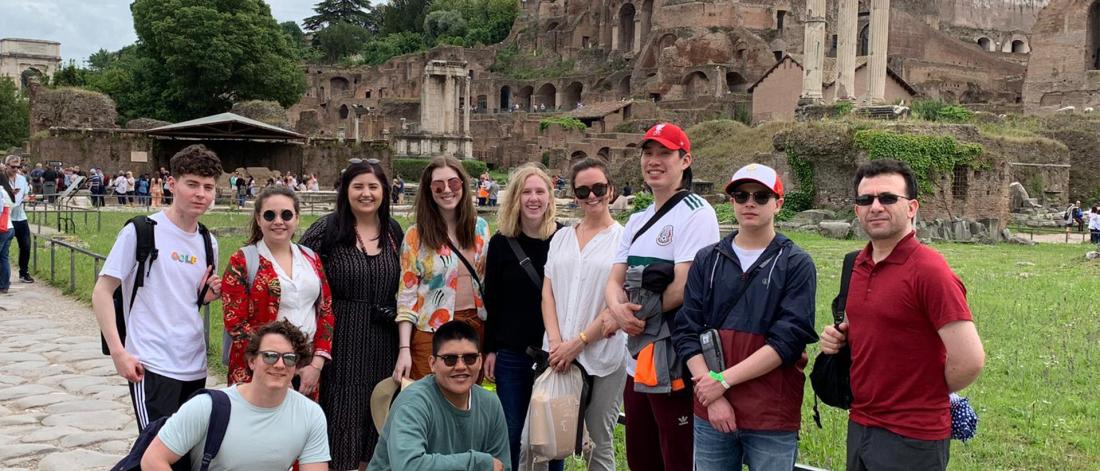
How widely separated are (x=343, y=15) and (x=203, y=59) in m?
56.1

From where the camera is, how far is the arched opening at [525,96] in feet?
254

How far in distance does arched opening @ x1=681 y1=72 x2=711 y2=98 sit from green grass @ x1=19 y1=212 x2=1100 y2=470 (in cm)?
4570

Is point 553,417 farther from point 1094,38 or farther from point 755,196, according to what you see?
point 1094,38

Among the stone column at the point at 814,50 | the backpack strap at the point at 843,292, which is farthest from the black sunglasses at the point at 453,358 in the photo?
the stone column at the point at 814,50

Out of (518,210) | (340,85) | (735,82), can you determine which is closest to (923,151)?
(518,210)

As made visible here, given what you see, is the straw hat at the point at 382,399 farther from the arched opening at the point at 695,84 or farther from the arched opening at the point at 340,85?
the arched opening at the point at 340,85

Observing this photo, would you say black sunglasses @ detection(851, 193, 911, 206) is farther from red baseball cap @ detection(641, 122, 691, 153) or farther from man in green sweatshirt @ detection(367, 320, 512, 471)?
man in green sweatshirt @ detection(367, 320, 512, 471)

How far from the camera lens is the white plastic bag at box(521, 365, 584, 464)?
16.0ft

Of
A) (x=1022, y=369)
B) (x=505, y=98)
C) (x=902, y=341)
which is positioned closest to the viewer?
(x=902, y=341)

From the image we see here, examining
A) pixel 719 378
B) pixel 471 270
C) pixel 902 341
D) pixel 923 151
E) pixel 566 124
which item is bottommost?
pixel 719 378

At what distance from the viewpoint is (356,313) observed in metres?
5.38

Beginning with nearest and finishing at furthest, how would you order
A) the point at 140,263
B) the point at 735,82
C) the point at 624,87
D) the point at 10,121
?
the point at 140,263
the point at 10,121
the point at 735,82
the point at 624,87

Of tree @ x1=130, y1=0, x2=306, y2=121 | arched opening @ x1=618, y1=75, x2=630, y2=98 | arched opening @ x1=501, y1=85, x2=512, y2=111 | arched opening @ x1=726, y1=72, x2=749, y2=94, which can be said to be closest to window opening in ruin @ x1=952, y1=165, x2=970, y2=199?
arched opening @ x1=726, y1=72, x2=749, y2=94

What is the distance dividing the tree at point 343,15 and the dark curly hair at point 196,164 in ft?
342
